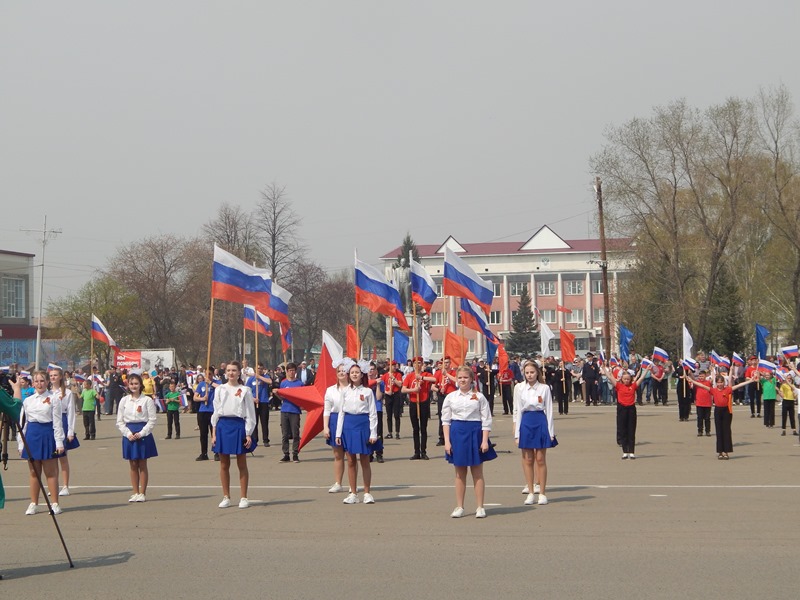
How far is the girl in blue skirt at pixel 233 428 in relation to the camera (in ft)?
43.1

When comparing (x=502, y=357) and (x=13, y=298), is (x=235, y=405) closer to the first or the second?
(x=502, y=357)

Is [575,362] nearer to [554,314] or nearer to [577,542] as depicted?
[577,542]

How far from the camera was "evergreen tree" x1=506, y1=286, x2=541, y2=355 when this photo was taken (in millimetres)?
110750

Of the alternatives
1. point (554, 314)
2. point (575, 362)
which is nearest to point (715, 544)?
point (575, 362)

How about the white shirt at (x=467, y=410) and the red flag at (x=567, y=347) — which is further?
the red flag at (x=567, y=347)

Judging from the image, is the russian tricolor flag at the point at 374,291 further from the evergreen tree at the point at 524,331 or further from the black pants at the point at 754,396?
the evergreen tree at the point at 524,331

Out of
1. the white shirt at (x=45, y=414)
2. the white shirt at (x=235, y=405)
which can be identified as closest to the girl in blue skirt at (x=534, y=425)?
the white shirt at (x=235, y=405)

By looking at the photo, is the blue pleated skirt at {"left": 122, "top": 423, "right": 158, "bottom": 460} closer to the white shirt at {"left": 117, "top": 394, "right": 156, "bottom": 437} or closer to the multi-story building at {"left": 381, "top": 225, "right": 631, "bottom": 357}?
the white shirt at {"left": 117, "top": 394, "right": 156, "bottom": 437}

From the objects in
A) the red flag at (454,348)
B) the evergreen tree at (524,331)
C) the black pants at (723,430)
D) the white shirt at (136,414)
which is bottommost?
the black pants at (723,430)

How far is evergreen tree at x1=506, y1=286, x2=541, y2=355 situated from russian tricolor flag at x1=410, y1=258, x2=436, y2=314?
82.2 metres

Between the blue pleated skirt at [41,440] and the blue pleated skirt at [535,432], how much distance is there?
593cm

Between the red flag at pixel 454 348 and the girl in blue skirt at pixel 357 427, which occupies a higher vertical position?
the red flag at pixel 454 348

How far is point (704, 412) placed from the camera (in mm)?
23906

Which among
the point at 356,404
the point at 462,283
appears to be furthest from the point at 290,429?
the point at 462,283
